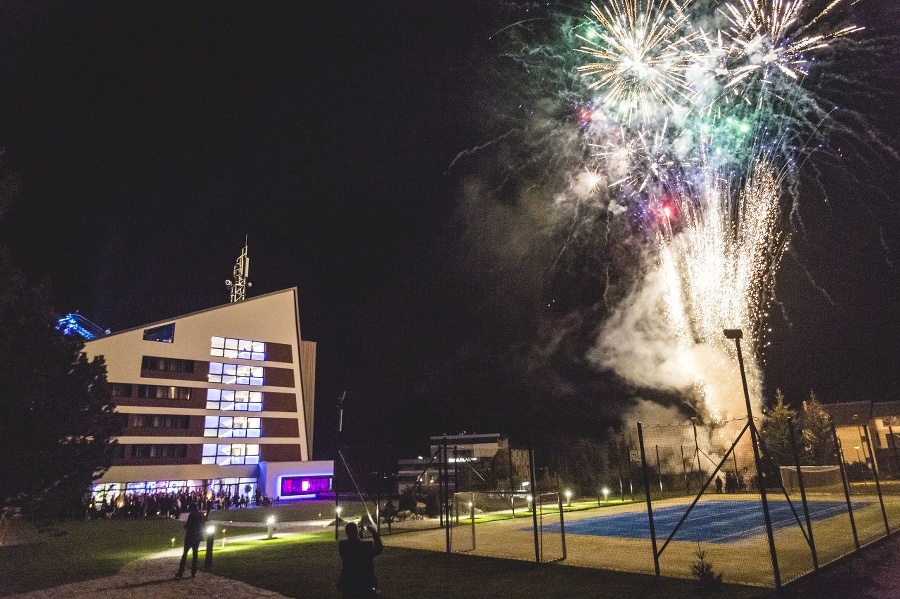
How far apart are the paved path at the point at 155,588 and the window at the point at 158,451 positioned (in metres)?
35.7

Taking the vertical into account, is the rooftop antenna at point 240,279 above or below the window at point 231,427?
above

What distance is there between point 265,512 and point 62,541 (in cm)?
1211

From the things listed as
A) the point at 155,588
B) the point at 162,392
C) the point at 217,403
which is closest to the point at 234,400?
the point at 217,403

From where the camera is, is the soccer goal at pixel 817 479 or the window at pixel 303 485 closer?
the soccer goal at pixel 817 479

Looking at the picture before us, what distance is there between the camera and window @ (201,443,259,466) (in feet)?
160

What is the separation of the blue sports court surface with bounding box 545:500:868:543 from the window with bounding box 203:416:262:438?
3726 cm

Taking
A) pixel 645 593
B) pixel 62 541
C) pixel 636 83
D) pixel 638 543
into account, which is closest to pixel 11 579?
pixel 62 541

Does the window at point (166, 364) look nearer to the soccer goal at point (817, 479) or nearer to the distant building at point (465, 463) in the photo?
the distant building at point (465, 463)

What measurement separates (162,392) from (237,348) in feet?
26.3

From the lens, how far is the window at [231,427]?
49250 millimetres

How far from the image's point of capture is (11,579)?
13297mm

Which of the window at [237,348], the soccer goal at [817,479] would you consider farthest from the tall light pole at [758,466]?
the window at [237,348]

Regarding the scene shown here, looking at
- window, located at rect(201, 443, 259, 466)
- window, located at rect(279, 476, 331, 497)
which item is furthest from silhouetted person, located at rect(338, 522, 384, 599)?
window, located at rect(201, 443, 259, 466)

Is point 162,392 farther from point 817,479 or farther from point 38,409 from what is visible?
point 817,479
